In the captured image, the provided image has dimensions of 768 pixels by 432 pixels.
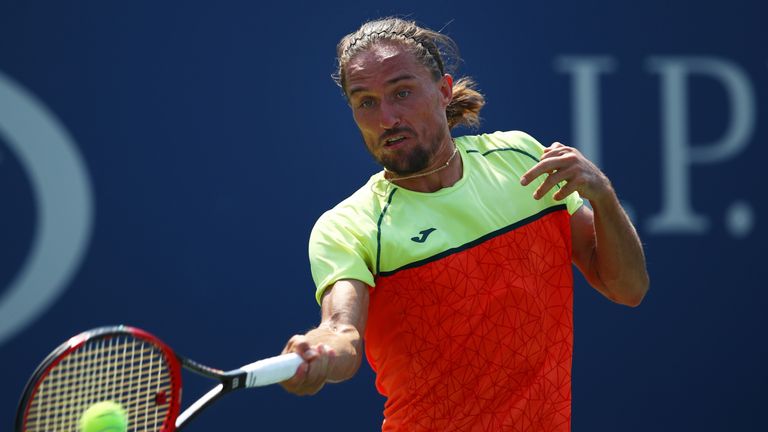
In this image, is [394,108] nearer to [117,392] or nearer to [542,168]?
[542,168]

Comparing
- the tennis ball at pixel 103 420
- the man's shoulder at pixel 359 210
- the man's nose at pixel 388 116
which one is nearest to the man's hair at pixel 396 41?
the man's nose at pixel 388 116

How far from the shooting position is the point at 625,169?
5543 mm

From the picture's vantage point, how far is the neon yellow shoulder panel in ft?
9.31

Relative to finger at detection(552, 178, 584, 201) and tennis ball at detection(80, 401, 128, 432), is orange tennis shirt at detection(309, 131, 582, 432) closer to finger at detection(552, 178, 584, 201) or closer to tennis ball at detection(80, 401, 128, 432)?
finger at detection(552, 178, 584, 201)

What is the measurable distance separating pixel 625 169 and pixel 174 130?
2.14 meters

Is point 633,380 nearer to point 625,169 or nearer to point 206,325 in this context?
point 625,169

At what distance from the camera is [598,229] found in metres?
2.97

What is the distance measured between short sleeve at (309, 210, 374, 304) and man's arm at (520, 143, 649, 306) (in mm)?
434

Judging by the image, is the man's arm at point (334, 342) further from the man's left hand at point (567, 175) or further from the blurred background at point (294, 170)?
the blurred background at point (294, 170)

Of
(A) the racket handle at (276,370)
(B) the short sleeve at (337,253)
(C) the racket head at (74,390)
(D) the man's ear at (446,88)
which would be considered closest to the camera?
(C) the racket head at (74,390)

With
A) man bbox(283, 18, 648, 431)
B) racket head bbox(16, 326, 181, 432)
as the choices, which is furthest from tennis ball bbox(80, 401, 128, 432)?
man bbox(283, 18, 648, 431)

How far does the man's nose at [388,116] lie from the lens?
292cm

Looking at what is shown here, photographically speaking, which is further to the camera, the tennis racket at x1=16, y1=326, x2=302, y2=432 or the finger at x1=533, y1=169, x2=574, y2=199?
the finger at x1=533, y1=169, x2=574, y2=199

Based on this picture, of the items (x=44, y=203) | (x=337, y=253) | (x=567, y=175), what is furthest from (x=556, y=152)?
(x=44, y=203)
